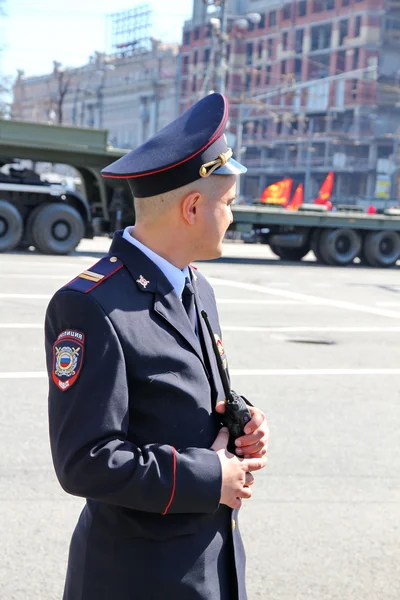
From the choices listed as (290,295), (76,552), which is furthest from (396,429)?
(290,295)

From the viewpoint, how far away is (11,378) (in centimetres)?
839

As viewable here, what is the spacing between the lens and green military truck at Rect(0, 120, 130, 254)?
21281 millimetres

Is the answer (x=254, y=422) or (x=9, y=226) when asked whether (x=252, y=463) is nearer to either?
(x=254, y=422)

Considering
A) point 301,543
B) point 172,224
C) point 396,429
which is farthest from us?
point 396,429

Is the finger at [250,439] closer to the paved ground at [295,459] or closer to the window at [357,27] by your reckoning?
the paved ground at [295,459]

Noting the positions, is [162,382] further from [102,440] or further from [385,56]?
[385,56]

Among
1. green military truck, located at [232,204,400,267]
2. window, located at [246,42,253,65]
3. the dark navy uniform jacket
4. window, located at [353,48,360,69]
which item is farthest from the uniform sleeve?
window, located at [246,42,253,65]

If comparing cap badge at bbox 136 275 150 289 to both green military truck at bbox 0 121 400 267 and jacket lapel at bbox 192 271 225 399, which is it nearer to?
jacket lapel at bbox 192 271 225 399

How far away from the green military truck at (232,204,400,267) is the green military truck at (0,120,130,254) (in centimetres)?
315

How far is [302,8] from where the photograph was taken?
103 metres

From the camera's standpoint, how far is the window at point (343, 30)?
9784 cm

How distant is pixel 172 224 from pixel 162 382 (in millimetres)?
387

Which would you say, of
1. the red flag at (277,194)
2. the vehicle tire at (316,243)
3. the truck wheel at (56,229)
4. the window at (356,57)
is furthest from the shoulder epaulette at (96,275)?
the window at (356,57)

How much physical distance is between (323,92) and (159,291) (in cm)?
9853
